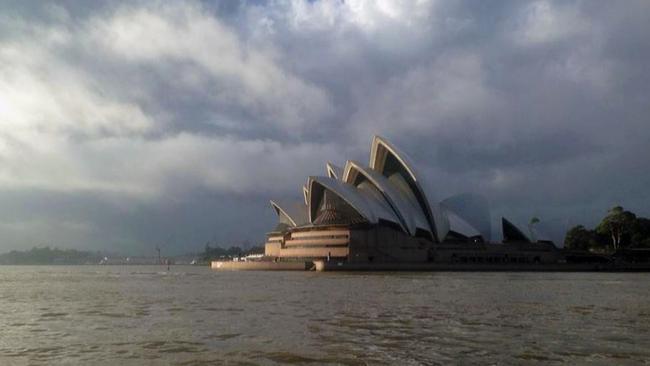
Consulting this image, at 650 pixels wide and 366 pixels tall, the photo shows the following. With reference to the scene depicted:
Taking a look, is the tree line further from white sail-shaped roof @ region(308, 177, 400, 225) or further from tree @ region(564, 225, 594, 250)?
white sail-shaped roof @ region(308, 177, 400, 225)

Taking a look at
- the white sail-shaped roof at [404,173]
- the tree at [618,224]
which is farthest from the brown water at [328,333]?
the tree at [618,224]

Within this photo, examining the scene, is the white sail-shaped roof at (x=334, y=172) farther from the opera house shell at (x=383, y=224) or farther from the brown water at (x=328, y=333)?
the brown water at (x=328, y=333)

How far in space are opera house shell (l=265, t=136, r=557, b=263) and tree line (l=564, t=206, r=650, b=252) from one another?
66.8ft

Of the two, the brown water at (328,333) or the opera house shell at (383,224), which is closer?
the brown water at (328,333)

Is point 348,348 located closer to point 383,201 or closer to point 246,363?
point 246,363

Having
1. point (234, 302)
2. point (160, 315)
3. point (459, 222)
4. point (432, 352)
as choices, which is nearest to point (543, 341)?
point (432, 352)

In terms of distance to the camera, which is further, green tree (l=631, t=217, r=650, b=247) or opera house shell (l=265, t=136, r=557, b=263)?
green tree (l=631, t=217, r=650, b=247)

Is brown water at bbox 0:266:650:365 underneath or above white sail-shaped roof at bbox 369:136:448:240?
underneath

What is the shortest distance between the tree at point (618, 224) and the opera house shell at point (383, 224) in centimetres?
2033

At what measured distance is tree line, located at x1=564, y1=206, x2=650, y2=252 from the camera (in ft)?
318

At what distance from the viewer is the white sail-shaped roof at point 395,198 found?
74625 mm

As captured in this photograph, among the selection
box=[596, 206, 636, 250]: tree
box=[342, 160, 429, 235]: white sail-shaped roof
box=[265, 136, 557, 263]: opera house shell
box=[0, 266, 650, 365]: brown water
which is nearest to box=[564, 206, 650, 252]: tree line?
box=[596, 206, 636, 250]: tree

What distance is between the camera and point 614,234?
99062 millimetres

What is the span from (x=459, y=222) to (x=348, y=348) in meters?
73.3
